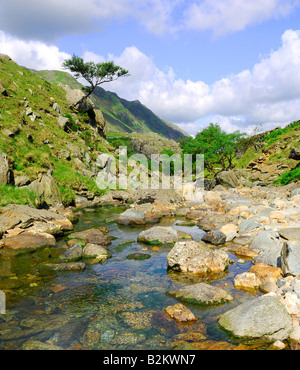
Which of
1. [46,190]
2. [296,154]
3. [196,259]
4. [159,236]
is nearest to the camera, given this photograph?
[196,259]

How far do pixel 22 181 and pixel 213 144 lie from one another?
99.6 ft

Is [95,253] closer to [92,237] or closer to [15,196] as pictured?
[92,237]

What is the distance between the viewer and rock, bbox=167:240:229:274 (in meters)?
11.6

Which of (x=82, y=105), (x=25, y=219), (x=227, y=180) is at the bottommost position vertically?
(x=25, y=219)

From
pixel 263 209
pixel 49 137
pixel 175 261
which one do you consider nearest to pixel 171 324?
pixel 175 261

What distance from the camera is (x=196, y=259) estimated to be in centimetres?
1175

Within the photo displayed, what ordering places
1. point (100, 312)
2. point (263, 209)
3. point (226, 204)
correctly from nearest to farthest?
point (100, 312) → point (263, 209) → point (226, 204)

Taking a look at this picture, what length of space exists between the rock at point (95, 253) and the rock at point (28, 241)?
272cm

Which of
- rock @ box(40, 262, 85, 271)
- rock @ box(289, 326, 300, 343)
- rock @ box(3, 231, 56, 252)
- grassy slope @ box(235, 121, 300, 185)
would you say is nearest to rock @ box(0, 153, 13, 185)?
rock @ box(3, 231, 56, 252)

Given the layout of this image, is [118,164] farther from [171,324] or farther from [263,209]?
[171,324]

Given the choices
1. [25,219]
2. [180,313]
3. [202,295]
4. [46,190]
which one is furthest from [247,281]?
[46,190]

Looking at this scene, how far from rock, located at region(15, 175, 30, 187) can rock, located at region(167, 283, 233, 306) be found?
1782 centimetres
